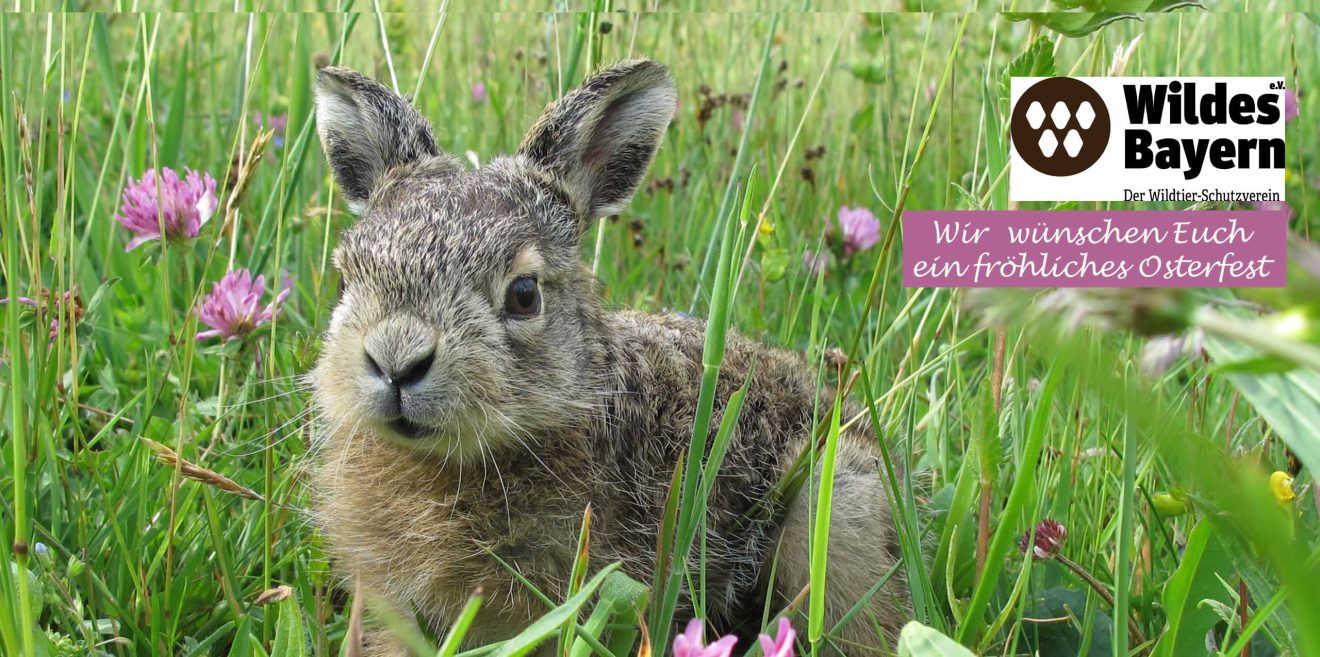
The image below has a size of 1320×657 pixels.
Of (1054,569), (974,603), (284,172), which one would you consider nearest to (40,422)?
(284,172)

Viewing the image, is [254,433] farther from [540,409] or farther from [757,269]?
[757,269]

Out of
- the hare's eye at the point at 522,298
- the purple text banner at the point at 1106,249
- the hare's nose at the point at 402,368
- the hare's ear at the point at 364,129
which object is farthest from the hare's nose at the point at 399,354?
the purple text banner at the point at 1106,249

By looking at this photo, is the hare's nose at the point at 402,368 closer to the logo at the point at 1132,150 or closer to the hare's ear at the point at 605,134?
the hare's ear at the point at 605,134

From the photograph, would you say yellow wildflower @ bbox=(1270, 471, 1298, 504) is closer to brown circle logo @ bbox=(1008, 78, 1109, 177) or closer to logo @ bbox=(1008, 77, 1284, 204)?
logo @ bbox=(1008, 77, 1284, 204)

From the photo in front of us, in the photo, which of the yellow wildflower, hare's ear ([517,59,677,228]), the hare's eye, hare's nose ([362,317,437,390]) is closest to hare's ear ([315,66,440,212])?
hare's ear ([517,59,677,228])

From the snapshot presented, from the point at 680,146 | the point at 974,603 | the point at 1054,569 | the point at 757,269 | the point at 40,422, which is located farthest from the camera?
the point at 680,146

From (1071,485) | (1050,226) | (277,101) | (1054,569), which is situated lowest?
(1054,569)

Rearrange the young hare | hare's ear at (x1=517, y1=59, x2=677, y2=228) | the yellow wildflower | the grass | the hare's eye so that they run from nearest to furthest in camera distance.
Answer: the grass
the yellow wildflower
the young hare
the hare's eye
hare's ear at (x1=517, y1=59, x2=677, y2=228)
